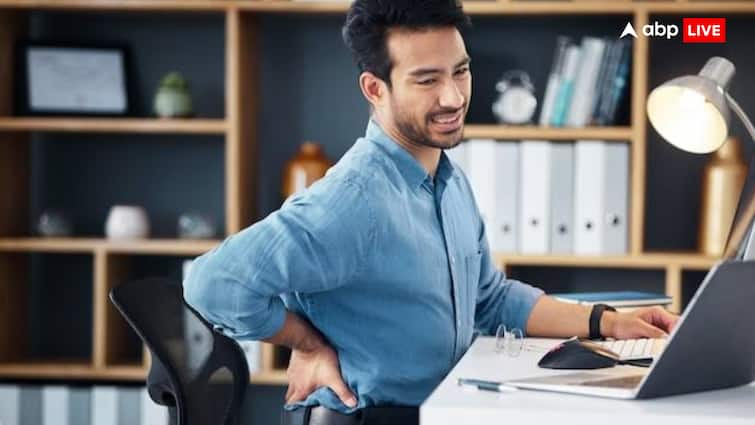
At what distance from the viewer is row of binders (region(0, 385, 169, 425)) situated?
3.81m

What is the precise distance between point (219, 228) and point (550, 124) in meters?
1.09

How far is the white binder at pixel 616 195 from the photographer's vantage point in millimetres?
3594

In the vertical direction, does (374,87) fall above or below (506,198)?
above

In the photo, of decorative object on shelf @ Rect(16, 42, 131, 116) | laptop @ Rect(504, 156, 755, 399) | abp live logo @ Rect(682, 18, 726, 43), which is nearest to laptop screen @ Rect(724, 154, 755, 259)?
laptop @ Rect(504, 156, 755, 399)

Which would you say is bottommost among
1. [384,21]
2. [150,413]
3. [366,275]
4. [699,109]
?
[150,413]

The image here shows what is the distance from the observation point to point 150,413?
3801 millimetres

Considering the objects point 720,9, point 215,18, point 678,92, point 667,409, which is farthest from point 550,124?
point 667,409

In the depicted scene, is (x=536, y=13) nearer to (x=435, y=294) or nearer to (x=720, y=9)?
(x=720, y=9)

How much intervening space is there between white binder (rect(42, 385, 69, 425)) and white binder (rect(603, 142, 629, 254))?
166 cm

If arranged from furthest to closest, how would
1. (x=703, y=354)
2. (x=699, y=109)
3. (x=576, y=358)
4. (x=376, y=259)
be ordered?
(x=699, y=109), (x=376, y=259), (x=576, y=358), (x=703, y=354)

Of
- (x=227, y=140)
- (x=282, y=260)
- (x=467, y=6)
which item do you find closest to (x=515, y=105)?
(x=467, y=6)

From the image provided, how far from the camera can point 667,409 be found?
153 centimetres

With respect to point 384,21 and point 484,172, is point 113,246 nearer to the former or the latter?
point 484,172

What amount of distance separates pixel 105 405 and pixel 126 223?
0.55 m
